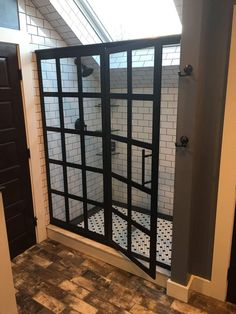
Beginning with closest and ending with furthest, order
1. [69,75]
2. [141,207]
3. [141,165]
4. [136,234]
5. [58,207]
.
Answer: [141,165] < [141,207] < [136,234] < [69,75] < [58,207]

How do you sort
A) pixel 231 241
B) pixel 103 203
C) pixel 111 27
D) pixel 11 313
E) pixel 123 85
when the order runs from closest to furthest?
pixel 11 313
pixel 231 241
pixel 123 85
pixel 103 203
pixel 111 27

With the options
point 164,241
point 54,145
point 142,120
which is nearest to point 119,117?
point 142,120

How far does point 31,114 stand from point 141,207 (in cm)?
142

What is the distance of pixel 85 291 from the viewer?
2.18m

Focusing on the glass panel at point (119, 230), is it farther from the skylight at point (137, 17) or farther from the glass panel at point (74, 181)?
the skylight at point (137, 17)

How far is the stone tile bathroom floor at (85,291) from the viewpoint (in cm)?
199

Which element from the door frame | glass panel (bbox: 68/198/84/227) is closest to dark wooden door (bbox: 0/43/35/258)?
the door frame

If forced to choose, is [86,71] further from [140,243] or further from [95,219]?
[140,243]

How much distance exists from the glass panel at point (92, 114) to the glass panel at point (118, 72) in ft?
0.77

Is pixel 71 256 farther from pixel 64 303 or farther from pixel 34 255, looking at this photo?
pixel 64 303

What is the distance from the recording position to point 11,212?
2523 millimetres

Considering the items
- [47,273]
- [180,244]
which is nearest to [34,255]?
[47,273]

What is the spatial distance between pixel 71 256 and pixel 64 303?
0.62 meters

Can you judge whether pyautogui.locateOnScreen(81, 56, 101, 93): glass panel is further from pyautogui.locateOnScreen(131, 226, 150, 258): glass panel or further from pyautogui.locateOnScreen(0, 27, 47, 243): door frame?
pyautogui.locateOnScreen(131, 226, 150, 258): glass panel
